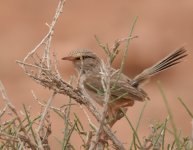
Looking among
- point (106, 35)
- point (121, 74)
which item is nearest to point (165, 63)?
point (121, 74)

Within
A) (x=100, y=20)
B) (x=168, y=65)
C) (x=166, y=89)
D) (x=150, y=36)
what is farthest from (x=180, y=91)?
(x=168, y=65)

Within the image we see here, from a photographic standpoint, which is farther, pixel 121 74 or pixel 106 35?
pixel 106 35

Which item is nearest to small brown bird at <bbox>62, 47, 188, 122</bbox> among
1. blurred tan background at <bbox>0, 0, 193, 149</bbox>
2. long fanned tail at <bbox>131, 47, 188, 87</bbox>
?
long fanned tail at <bbox>131, 47, 188, 87</bbox>

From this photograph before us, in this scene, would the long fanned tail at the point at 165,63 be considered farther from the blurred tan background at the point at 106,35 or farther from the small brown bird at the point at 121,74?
the blurred tan background at the point at 106,35

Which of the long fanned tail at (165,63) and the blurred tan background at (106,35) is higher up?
the blurred tan background at (106,35)

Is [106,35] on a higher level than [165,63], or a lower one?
higher

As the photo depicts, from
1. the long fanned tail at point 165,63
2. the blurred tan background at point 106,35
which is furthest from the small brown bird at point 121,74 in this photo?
the blurred tan background at point 106,35

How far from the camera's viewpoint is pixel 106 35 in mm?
12906

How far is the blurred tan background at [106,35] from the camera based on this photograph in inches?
460

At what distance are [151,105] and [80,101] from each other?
829 centimetres

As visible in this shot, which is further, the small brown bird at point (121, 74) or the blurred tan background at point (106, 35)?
the blurred tan background at point (106, 35)

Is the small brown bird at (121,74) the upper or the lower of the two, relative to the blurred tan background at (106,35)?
lower

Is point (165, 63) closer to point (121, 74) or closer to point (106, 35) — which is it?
point (121, 74)

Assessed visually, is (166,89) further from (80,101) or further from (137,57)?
(80,101)
